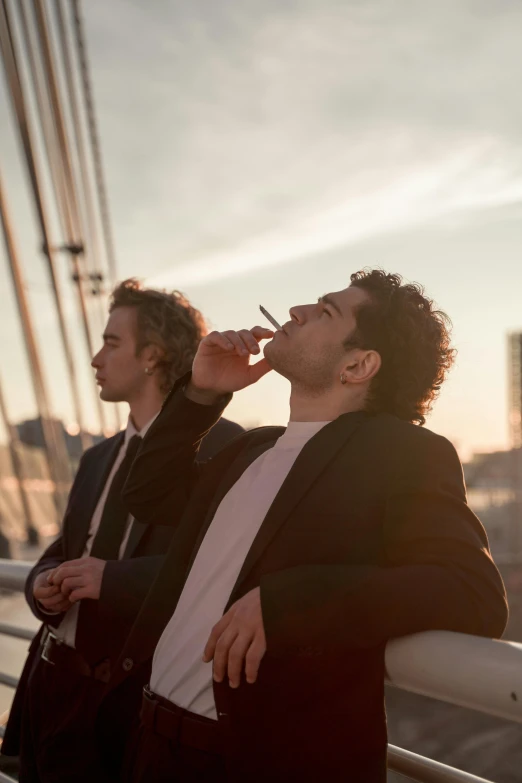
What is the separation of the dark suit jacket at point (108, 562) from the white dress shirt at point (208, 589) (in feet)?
1.07

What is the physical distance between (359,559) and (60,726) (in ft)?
3.29

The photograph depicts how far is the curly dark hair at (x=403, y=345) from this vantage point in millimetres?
1583

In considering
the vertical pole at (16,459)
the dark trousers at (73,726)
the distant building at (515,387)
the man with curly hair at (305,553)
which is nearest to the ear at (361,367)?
the man with curly hair at (305,553)

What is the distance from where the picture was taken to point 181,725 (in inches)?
50.2

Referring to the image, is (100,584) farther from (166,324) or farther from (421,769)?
(166,324)

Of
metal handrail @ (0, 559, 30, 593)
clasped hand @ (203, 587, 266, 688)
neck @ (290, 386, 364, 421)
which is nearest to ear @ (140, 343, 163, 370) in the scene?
metal handrail @ (0, 559, 30, 593)

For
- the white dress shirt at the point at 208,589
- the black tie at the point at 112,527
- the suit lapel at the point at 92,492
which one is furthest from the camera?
the suit lapel at the point at 92,492

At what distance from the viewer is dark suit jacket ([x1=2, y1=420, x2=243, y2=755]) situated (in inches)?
67.4

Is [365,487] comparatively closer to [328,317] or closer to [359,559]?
[359,559]

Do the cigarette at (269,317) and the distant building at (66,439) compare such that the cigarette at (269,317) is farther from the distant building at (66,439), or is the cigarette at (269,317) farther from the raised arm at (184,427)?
the distant building at (66,439)

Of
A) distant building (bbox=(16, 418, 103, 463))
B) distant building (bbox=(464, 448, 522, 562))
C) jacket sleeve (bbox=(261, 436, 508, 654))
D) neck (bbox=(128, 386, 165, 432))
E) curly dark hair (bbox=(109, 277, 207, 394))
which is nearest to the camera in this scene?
jacket sleeve (bbox=(261, 436, 508, 654))

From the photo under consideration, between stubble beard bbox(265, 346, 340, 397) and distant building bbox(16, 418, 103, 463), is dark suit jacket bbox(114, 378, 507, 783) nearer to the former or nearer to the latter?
stubble beard bbox(265, 346, 340, 397)

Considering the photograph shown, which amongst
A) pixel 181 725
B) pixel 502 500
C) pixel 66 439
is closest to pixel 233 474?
pixel 181 725

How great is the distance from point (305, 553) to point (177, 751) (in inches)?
15.7
